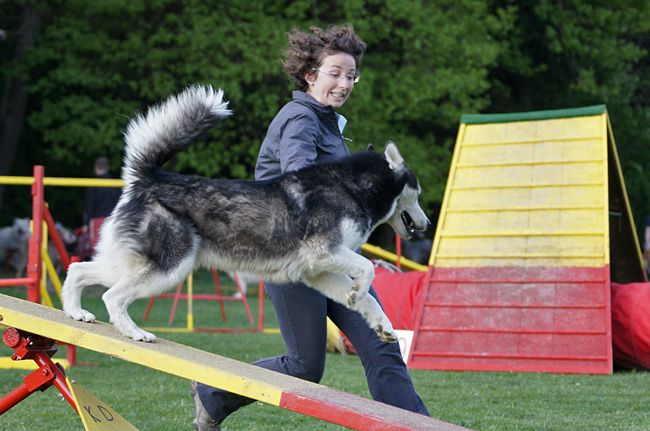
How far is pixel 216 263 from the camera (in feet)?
14.8

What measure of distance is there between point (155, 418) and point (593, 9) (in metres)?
21.7

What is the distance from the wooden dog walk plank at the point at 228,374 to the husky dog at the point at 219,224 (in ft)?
0.67

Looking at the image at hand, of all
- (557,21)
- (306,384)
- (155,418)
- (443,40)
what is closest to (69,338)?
(306,384)

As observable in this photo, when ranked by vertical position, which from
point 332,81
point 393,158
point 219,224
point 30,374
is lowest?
point 30,374

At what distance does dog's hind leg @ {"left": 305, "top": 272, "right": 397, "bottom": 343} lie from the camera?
4562 mm

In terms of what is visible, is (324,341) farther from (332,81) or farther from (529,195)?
(529,195)

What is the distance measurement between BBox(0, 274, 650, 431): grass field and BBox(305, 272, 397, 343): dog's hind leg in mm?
1606

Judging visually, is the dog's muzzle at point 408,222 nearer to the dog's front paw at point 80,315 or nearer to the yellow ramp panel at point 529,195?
the dog's front paw at point 80,315

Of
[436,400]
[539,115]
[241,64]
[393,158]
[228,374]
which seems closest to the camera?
[228,374]

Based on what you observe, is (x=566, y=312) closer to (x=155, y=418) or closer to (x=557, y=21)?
(x=155, y=418)

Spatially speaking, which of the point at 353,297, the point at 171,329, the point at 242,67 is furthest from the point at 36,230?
the point at 242,67

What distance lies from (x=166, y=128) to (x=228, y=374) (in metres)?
1.22

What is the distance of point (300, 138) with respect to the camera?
4512 mm

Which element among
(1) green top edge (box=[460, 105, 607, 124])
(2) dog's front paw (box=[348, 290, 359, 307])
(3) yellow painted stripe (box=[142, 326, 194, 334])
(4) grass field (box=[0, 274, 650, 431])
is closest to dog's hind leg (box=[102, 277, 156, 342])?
(2) dog's front paw (box=[348, 290, 359, 307])
